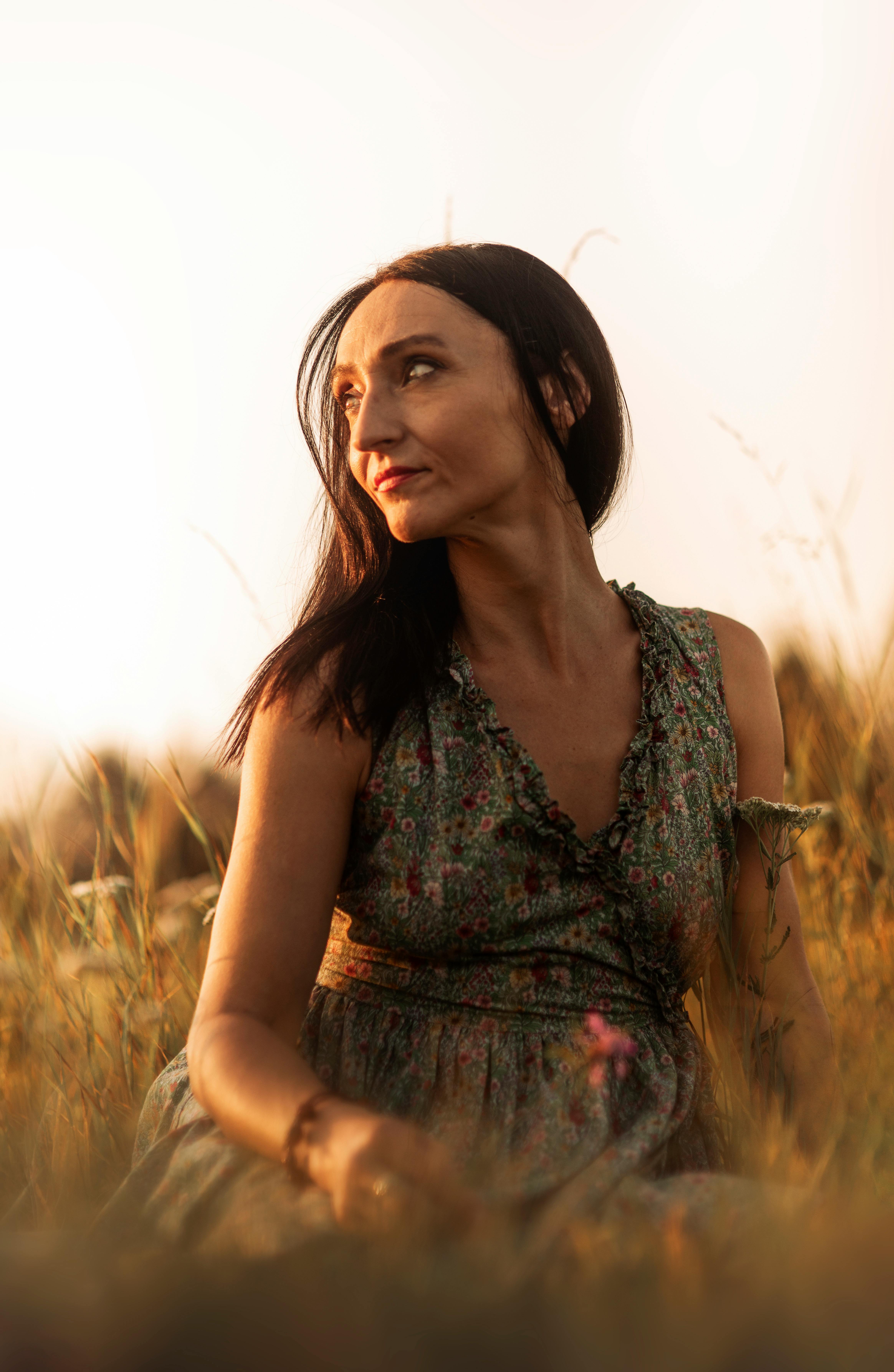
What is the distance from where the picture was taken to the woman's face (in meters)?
1.72

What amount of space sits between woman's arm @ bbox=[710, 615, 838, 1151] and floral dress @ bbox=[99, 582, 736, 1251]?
105mm

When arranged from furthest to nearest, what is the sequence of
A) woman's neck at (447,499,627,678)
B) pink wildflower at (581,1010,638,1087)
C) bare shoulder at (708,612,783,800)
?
bare shoulder at (708,612,783,800) → woman's neck at (447,499,627,678) → pink wildflower at (581,1010,638,1087)

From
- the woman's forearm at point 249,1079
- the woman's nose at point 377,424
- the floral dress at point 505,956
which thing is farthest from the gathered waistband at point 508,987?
the woman's nose at point 377,424

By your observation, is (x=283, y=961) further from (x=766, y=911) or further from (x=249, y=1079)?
(x=766, y=911)

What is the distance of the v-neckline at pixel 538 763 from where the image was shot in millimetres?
1694

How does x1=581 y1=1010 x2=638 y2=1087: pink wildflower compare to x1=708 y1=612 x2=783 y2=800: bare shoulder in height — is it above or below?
below

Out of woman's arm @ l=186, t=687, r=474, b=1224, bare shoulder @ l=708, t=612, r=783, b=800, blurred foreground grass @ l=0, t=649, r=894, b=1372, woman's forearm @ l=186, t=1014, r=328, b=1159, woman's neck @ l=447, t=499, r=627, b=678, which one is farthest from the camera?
bare shoulder @ l=708, t=612, r=783, b=800

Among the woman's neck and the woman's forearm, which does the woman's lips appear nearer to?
the woman's neck

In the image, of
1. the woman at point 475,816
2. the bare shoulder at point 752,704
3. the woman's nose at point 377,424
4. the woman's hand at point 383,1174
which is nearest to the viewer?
the woman's hand at point 383,1174

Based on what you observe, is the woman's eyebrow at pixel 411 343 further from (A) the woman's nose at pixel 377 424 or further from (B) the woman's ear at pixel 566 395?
(B) the woman's ear at pixel 566 395

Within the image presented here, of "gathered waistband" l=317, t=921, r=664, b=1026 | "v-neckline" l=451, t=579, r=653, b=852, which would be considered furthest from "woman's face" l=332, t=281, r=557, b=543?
"gathered waistband" l=317, t=921, r=664, b=1026

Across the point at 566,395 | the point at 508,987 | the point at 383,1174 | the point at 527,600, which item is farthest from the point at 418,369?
the point at 383,1174

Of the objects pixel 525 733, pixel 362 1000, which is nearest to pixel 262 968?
pixel 362 1000

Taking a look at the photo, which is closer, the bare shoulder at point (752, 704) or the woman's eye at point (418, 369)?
the woman's eye at point (418, 369)
